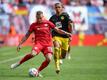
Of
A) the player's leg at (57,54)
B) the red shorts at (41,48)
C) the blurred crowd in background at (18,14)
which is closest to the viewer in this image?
the red shorts at (41,48)

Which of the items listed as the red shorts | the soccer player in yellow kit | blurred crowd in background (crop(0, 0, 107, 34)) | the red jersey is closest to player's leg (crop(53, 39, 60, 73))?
the soccer player in yellow kit

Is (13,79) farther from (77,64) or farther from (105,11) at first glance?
(105,11)

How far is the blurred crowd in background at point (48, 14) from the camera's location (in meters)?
40.7

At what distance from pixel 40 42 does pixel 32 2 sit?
24.6 m

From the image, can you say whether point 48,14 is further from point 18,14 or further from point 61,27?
point 61,27

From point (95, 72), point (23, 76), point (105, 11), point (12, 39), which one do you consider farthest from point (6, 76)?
point (105, 11)

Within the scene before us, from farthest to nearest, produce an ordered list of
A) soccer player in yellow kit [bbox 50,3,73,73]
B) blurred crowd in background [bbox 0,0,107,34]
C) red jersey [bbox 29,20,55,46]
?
blurred crowd in background [bbox 0,0,107,34]
soccer player in yellow kit [bbox 50,3,73,73]
red jersey [bbox 29,20,55,46]

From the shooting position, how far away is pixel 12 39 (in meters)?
39.9

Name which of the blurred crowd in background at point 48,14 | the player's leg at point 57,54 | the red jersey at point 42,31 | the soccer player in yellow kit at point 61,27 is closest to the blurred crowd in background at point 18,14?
the blurred crowd in background at point 48,14

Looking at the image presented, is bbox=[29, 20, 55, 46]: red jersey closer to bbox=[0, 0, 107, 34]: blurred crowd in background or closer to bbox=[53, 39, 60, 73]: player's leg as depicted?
bbox=[53, 39, 60, 73]: player's leg

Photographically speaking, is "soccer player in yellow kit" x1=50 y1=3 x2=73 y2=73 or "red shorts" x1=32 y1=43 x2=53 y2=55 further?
"soccer player in yellow kit" x1=50 y1=3 x2=73 y2=73

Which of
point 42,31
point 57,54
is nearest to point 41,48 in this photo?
point 42,31

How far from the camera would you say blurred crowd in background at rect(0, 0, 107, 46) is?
1602 inches

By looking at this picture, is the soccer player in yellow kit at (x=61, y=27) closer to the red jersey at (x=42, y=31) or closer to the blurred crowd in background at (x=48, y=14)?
the red jersey at (x=42, y=31)
